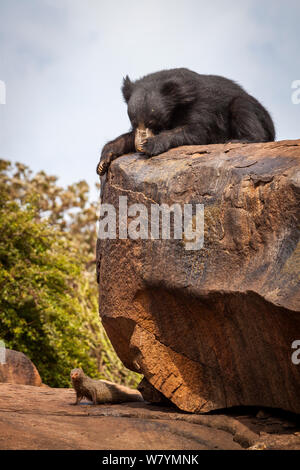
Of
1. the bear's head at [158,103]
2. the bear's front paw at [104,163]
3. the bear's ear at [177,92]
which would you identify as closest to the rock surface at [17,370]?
the bear's front paw at [104,163]

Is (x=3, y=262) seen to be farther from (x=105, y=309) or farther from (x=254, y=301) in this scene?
(x=254, y=301)

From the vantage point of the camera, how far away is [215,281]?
11.5 ft

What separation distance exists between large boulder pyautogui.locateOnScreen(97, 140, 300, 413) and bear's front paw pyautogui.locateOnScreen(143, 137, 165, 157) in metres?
0.08

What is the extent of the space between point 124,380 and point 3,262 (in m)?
3.37

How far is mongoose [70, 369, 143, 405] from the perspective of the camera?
4762 millimetres

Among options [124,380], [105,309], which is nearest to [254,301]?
[105,309]

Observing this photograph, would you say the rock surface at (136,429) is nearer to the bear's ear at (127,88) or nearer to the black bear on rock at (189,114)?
the black bear on rock at (189,114)

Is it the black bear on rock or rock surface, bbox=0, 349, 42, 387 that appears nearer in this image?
the black bear on rock

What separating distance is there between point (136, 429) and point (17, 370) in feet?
10.1

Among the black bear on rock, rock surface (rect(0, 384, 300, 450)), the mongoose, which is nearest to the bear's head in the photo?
the black bear on rock

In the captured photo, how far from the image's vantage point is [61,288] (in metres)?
8.67

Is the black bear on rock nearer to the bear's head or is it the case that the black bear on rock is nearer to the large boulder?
the bear's head

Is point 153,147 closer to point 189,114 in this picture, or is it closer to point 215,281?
point 189,114

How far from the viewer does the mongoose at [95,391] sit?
4.76 meters
